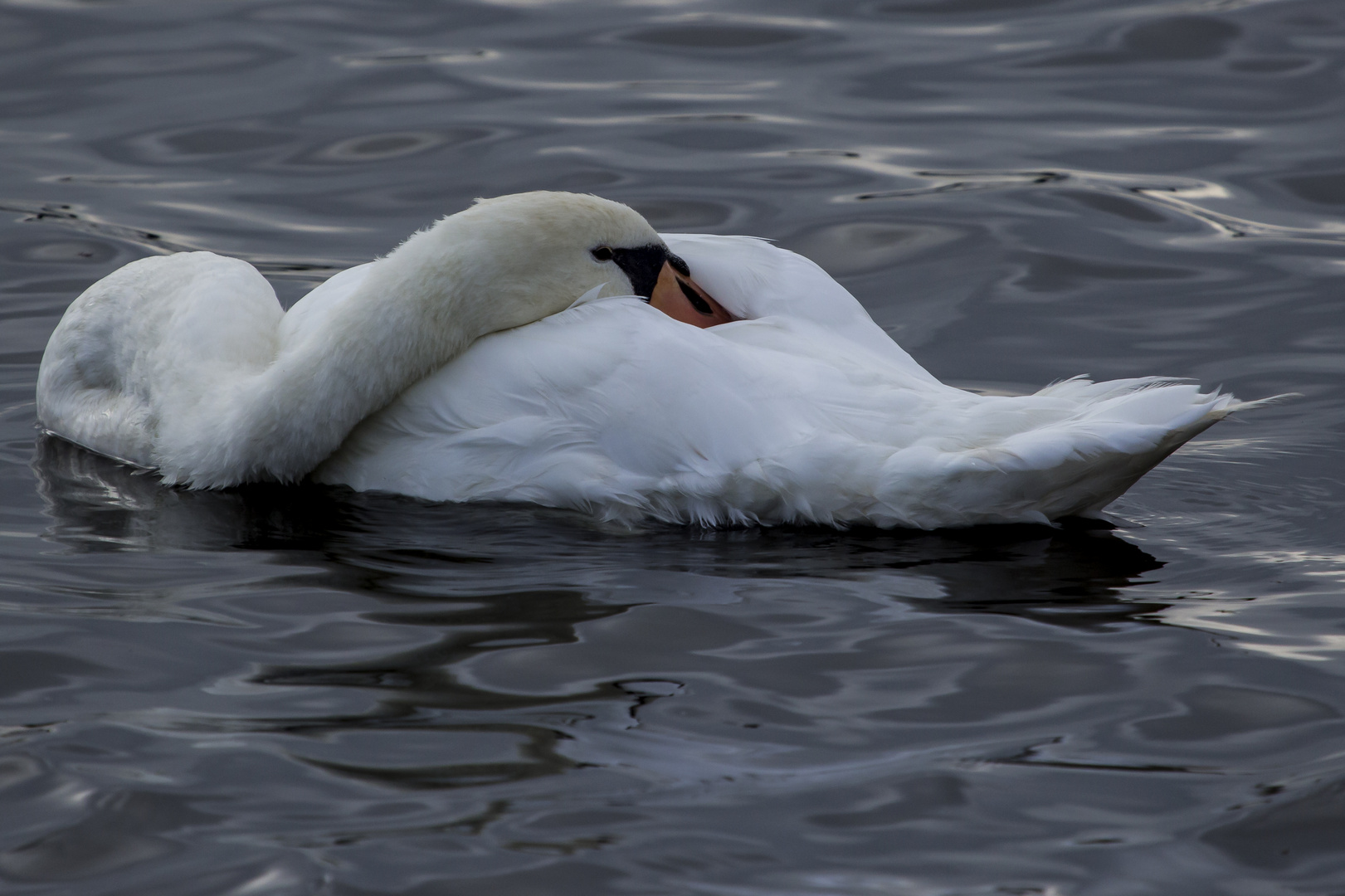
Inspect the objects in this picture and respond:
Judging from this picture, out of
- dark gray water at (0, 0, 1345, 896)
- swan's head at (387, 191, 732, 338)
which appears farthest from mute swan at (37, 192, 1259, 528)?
dark gray water at (0, 0, 1345, 896)

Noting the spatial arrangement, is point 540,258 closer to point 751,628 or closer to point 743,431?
point 743,431

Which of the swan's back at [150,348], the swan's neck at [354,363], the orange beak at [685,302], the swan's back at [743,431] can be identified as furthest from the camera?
the swan's back at [150,348]

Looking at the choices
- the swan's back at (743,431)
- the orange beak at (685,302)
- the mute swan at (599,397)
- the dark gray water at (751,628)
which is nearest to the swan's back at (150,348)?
the mute swan at (599,397)

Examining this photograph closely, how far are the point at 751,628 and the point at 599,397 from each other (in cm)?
103

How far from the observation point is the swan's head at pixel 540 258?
5805 millimetres

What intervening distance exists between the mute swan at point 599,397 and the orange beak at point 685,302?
0.03 feet

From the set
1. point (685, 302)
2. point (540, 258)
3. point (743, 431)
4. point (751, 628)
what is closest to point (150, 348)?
point (540, 258)

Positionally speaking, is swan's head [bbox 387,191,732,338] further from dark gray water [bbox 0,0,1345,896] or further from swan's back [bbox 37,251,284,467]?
swan's back [bbox 37,251,284,467]

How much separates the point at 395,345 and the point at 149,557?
1.04 m

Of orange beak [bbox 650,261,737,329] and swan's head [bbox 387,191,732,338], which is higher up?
swan's head [bbox 387,191,732,338]

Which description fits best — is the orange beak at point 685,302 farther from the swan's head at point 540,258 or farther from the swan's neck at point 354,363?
the swan's neck at point 354,363

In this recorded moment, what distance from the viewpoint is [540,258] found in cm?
586

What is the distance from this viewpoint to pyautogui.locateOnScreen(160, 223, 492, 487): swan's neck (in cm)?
575

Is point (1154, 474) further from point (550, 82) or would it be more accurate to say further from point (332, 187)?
point (550, 82)
